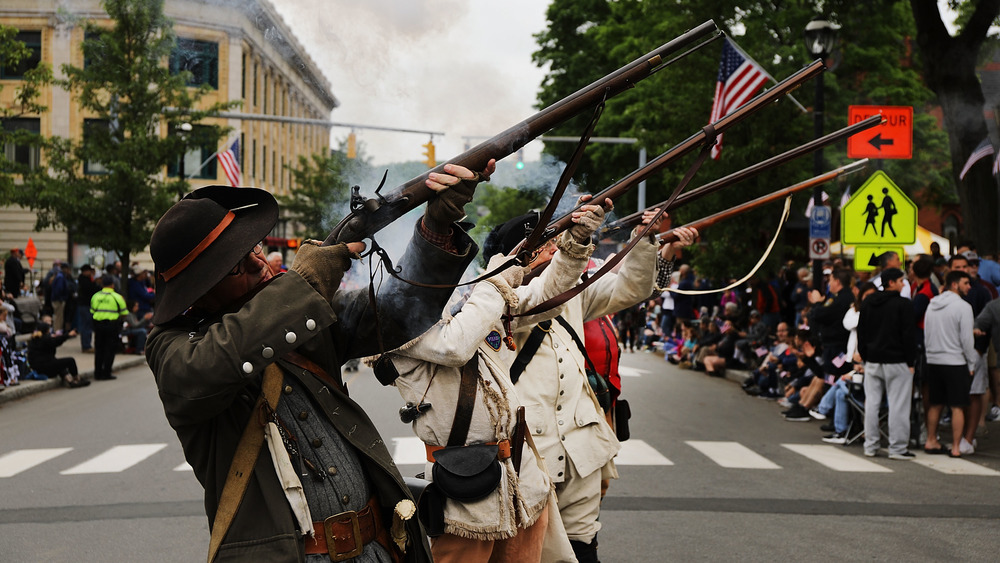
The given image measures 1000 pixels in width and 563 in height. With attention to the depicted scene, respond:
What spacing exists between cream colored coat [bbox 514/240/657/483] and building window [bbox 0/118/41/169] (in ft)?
53.8

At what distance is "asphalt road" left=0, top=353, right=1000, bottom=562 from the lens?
694cm

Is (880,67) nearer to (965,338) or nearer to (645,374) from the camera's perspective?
(645,374)

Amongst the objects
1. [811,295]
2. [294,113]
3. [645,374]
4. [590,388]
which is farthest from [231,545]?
[645,374]

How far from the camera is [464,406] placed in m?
3.72

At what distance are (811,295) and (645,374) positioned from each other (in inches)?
223

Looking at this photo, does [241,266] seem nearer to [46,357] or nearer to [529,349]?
[529,349]

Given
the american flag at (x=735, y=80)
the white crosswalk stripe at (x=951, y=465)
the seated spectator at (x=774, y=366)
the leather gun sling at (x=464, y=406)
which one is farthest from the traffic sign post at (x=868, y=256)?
the leather gun sling at (x=464, y=406)

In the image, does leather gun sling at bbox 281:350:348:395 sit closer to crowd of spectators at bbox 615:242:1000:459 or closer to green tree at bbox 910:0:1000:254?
crowd of spectators at bbox 615:242:1000:459

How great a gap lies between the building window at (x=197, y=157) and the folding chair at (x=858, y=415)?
1703cm

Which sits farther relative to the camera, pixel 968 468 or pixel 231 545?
pixel 968 468

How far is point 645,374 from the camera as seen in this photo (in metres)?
19.9

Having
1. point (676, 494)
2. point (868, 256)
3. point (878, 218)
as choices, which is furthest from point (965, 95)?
point (676, 494)

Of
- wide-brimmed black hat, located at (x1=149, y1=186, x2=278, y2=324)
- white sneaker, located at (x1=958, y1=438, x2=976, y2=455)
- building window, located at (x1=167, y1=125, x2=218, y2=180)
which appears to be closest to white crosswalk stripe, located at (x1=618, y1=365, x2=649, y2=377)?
white sneaker, located at (x1=958, y1=438, x2=976, y2=455)

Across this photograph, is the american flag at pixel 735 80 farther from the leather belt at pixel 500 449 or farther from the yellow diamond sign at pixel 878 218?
the leather belt at pixel 500 449
